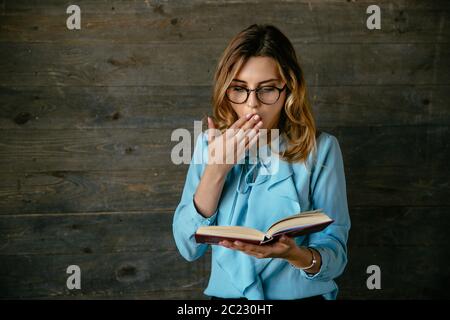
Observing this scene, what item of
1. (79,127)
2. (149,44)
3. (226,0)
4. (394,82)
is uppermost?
(226,0)

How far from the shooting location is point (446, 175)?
6.20 feet

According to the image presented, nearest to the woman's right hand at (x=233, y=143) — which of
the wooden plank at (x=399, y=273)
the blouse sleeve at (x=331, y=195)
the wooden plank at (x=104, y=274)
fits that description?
the blouse sleeve at (x=331, y=195)

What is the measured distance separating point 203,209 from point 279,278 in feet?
0.94

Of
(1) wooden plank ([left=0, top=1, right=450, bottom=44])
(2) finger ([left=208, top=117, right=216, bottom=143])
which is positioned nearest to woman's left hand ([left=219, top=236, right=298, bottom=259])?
(2) finger ([left=208, top=117, right=216, bottom=143])

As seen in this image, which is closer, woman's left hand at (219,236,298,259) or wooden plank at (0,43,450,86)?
woman's left hand at (219,236,298,259)

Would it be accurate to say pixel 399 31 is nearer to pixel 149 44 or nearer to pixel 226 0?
pixel 226 0

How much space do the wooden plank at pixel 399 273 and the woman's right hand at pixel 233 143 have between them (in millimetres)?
896

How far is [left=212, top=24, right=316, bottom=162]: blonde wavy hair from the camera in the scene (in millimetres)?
1273

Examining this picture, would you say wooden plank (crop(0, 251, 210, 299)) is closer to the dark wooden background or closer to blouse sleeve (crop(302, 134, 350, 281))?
the dark wooden background

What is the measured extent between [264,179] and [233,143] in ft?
0.59

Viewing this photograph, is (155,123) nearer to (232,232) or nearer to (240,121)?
(240,121)

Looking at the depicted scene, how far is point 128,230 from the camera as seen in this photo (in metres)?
1.85

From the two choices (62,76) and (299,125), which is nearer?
(299,125)
